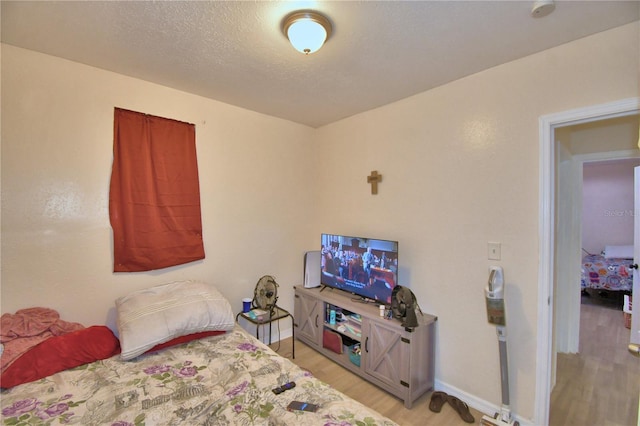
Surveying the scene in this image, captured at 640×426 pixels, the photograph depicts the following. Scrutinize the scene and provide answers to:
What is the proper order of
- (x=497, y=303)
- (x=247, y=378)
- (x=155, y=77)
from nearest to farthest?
(x=247, y=378)
(x=497, y=303)
(x=155, y=77)

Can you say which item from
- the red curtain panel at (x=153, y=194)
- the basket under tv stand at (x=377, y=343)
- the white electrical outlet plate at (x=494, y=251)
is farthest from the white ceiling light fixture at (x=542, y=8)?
the red curtain panel at (x=153, y=194)

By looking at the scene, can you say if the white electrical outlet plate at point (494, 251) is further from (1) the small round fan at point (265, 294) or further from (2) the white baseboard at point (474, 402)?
(1) the small round fan at point (265, 294)

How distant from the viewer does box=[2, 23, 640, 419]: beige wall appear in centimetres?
188

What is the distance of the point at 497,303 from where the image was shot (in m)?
1.89

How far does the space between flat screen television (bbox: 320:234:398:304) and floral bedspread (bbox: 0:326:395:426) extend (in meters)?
1.13

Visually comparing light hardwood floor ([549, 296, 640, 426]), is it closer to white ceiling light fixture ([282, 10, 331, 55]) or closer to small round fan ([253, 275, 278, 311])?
small round fan ([253, 275, 278, 311])

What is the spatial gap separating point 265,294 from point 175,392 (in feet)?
4.72

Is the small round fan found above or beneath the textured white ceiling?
beneath

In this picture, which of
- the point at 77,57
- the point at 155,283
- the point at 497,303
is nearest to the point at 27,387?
the point at 155,283

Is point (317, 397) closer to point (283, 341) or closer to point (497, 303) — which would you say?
point (497, 303)

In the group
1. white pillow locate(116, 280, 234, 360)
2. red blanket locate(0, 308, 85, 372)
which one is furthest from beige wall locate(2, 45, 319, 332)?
white pillow locate(116, 280, 234, 360)

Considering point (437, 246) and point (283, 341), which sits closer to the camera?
point (437, 246)

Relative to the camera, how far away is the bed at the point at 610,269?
14.6 feet

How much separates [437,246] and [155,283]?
2.43 meters
